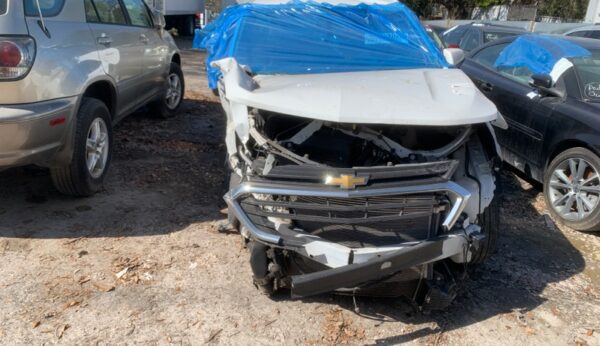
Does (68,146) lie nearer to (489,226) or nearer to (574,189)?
(489,226)

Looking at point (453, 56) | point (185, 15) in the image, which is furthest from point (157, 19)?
point (185, 15)

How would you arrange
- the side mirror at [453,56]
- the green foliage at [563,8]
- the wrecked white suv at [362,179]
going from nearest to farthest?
the wrecked white suv at [362,179], the side mirror at [453,56], the green foliage at [563,8]

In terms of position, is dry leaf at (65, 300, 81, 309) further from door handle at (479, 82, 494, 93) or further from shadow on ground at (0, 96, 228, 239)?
door handle at (479, 82, 494, 93)

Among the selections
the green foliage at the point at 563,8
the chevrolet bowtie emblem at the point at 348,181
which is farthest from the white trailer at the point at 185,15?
the green foliage at the point at 563,8

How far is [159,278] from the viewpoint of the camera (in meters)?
3.36

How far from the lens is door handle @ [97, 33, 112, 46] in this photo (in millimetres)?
4418

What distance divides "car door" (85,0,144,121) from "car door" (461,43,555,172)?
3.83m

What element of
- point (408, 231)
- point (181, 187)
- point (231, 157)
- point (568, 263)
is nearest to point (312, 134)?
point (231, 157)

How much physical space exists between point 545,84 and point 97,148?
410 centimetres

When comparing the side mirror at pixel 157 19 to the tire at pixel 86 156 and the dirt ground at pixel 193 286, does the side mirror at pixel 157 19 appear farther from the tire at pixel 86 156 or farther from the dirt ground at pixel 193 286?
the dirt ground at pixel 193 286

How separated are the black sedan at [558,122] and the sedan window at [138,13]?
390cm

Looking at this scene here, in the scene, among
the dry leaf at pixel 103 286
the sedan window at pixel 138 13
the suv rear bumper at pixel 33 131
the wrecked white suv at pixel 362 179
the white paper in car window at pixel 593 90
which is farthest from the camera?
the sedan window at pixel 138 13

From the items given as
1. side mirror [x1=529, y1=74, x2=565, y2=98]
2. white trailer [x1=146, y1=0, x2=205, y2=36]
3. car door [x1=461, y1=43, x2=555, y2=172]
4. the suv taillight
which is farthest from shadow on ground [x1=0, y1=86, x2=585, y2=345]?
white trailer [x1=146, y1=0, x2=205, y2=36]

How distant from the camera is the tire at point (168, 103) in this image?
21.9ft
